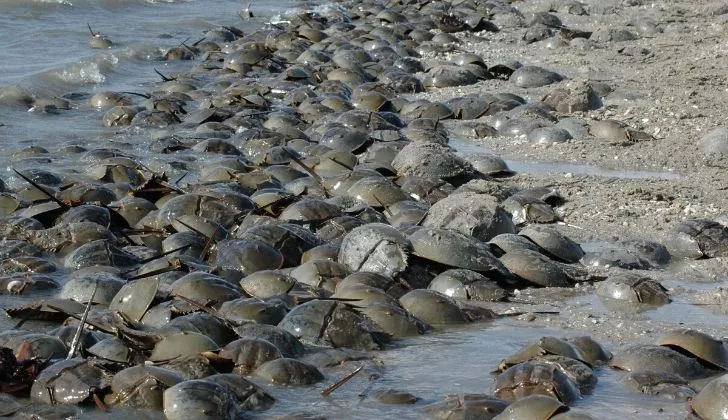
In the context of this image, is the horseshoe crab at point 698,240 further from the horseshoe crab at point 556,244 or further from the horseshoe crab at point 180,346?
the horseshoe crab at point 180,346

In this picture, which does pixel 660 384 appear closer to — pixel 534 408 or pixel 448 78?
pixel 534 408

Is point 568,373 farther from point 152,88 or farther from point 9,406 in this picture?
point 152,88

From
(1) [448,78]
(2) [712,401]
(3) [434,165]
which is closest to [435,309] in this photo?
(2) [712,401]

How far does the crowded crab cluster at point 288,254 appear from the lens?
3102mm

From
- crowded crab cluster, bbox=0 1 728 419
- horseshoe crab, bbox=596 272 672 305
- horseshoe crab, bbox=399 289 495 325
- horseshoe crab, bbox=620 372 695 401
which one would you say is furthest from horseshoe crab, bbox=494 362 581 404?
horseshoe crab, bbox=596 272 672 305

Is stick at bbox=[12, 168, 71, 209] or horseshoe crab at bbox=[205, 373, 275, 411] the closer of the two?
horseshoe crab at bbox=[205, 373, 275, 411]

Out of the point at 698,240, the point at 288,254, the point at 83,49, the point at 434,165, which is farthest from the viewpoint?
the point at 83,49

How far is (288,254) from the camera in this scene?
4.42 meters

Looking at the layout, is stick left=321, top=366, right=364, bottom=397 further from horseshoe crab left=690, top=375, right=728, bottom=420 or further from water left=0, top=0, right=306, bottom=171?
water left=0, top=0, right=306, bottom=171

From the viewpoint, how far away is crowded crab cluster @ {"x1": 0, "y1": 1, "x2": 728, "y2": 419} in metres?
3.10

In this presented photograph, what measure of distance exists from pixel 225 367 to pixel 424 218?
186cm

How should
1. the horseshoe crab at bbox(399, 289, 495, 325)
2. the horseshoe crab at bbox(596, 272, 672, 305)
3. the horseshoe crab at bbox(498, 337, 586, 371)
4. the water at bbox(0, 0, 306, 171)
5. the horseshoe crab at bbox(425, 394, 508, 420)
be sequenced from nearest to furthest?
1. the horseshoe crab at bbox(425, 394, 508, 420)
2. the horseshoe crab at bbox(498, 337, 586, 371)
3. the horseshoe crab at bbox(399, 289, 495, 325)
4. the horseshoe crab at bbox(596, 272, 672, 305)
5. the water at bbox(0, 0, 306, 171)

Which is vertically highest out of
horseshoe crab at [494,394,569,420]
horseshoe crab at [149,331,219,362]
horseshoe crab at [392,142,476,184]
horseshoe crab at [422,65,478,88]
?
horseshoe crab at [494,394,569,420]

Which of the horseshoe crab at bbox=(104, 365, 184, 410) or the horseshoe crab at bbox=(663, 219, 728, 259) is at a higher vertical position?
the horseshoe crab at bbox=(104, 365, 184, 410)
